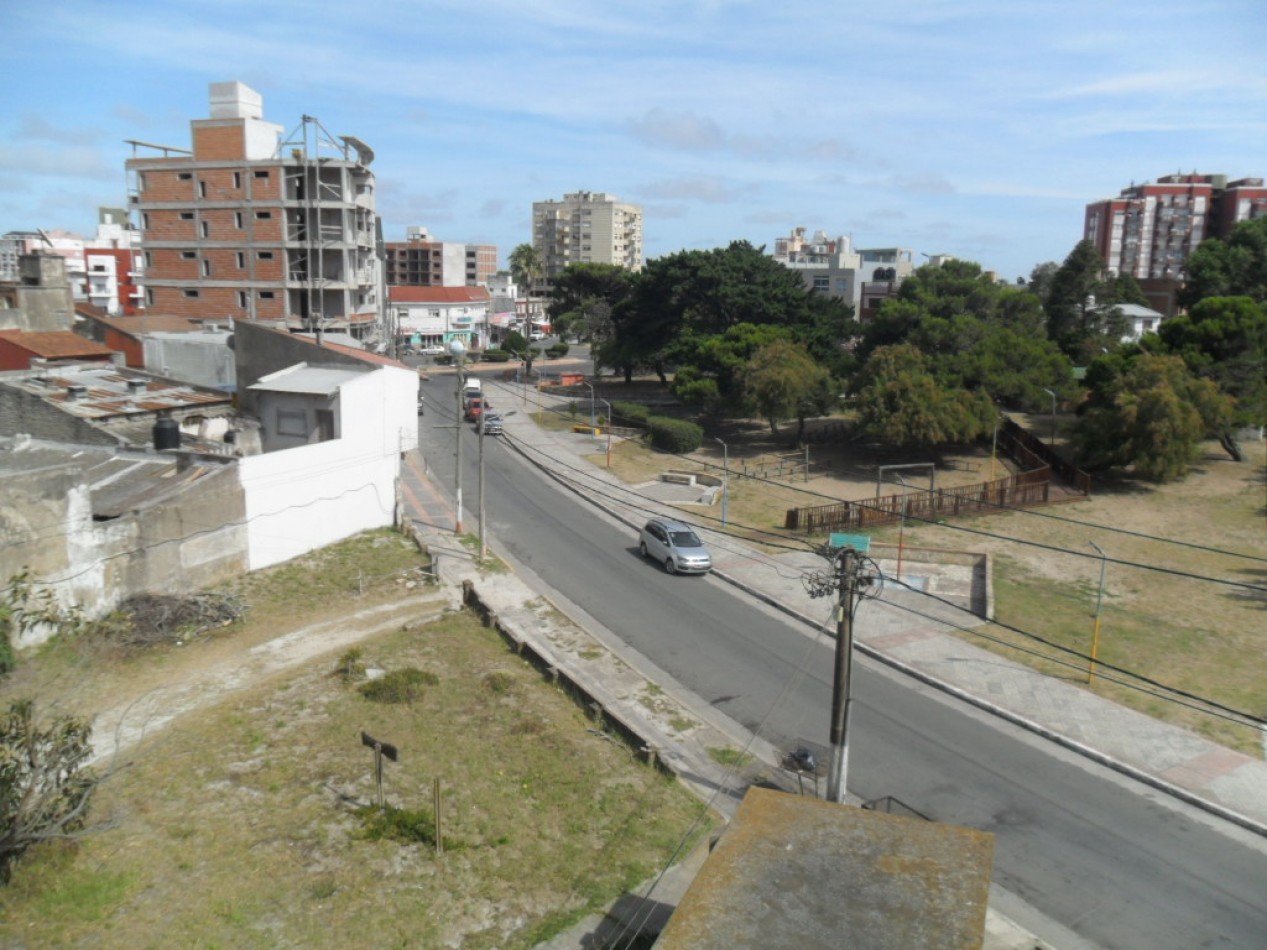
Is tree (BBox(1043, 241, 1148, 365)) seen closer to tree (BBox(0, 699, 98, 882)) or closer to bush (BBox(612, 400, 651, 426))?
bush (BBox(612, 400, 651, 426))

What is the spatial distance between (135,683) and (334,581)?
7181 millimetres

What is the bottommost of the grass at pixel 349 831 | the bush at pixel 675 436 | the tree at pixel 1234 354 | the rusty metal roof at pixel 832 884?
the grass at pixel 349 831

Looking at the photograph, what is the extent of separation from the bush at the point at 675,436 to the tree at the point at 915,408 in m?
9.43

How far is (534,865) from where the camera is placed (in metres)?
13.5

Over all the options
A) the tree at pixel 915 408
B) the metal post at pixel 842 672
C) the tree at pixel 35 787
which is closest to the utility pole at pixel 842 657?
the metal post at pixel 842 672

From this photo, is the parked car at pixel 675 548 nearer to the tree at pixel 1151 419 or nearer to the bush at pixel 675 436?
the bush at pixel 675 436

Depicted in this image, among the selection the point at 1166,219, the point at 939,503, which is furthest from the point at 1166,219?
the point at 939,503

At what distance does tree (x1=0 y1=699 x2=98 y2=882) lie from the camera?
37.3 ft

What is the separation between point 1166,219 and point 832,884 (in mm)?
148872

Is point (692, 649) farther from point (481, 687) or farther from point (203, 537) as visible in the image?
point (203, 537)

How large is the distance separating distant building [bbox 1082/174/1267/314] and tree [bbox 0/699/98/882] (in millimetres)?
138164

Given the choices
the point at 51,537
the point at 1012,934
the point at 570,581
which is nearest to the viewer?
the point at 1012,934

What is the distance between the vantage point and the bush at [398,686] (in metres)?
18.3

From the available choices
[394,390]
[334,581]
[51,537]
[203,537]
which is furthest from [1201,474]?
[51,537]
